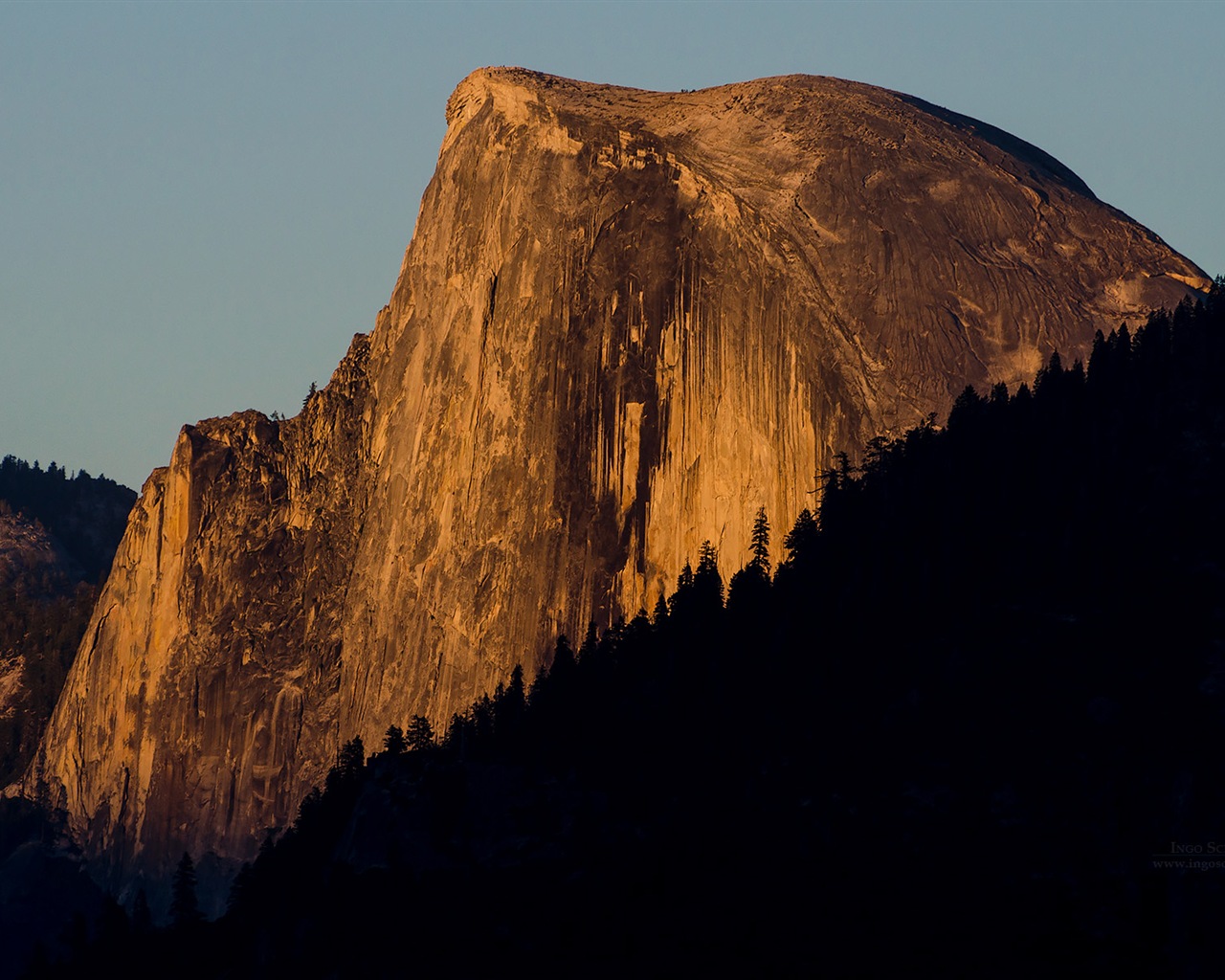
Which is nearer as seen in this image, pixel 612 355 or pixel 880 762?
pixel 880 762

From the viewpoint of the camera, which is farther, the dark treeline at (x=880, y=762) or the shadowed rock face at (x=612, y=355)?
the shadowed rock face at (x=612, y=355)

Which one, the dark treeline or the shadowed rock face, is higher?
the shadowed rock face

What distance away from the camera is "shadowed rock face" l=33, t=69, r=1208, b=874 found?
6452 inches

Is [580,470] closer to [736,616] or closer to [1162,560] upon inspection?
[736,616]

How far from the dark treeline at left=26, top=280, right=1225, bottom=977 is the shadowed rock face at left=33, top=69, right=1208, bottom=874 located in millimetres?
15346

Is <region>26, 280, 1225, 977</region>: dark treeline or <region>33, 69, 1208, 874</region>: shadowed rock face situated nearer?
<region>26, 280, 1225, 977</region>: dark treeline

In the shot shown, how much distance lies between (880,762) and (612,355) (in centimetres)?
5838

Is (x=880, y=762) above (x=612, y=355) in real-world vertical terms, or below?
below

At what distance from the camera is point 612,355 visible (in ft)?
551

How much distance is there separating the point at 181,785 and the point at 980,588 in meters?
81.5

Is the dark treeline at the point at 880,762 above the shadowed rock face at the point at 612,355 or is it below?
below

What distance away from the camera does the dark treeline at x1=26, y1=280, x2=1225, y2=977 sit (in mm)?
102500

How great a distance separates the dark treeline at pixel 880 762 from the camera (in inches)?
4035

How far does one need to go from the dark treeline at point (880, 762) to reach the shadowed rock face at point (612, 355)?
15346 millimetres
